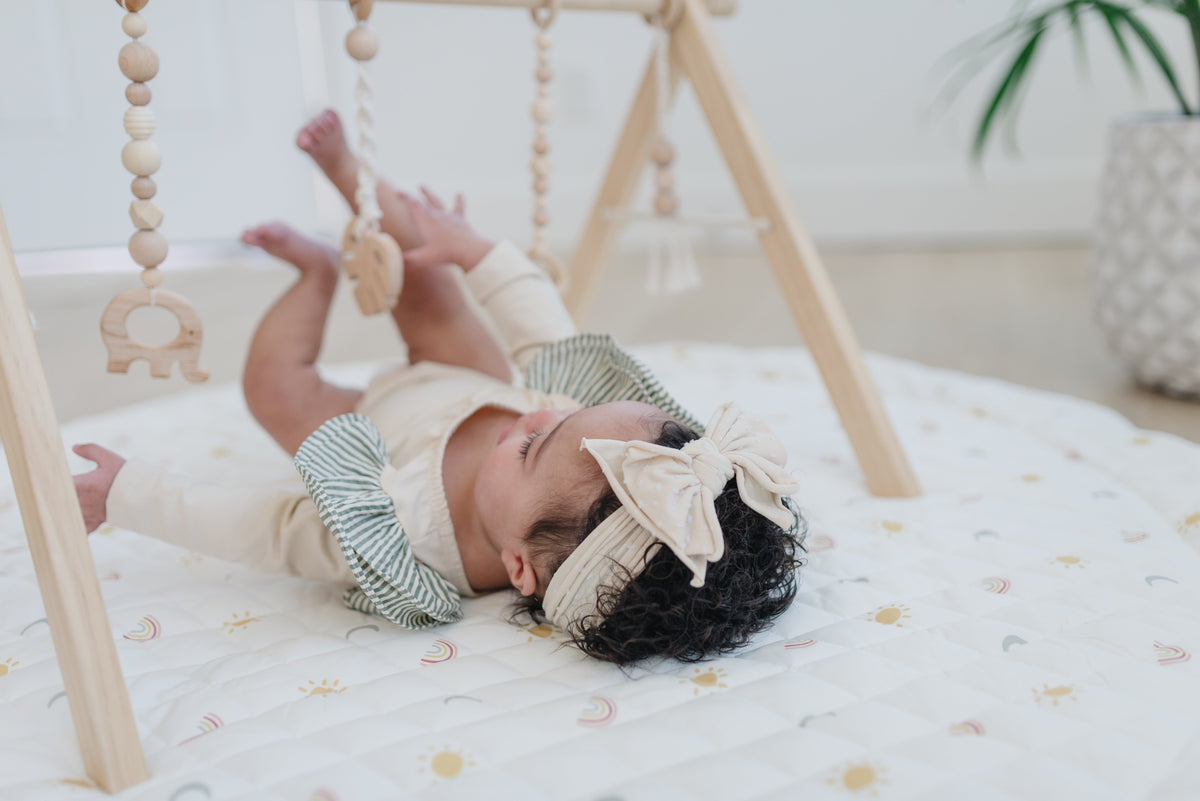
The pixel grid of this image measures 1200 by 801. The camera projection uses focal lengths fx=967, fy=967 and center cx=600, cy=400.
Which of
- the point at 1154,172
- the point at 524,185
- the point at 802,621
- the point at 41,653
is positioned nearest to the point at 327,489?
the point at 41,653

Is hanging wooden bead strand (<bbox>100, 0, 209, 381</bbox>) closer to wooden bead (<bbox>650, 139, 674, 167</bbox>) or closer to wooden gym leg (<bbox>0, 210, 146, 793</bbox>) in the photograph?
wooden gym leg (<bbox>0, 210, 146, 793</bbox>)

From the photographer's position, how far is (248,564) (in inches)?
32.6

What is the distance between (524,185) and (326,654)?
7.37 feet

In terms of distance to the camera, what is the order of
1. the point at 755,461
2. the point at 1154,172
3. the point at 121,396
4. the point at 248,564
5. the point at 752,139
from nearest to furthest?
the point at 755,461, the point at 248,564, the point at 752,139, the point at 1154,172, the point at 121,396

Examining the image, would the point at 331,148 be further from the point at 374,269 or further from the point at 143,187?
the point at 143,187

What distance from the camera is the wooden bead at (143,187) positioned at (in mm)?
782

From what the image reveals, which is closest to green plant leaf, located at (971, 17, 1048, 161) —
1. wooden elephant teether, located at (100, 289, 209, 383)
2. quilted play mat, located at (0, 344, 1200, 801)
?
quilted play mat, located at (0, 344, 1200, 801)

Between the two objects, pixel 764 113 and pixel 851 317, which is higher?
pixel 764 113

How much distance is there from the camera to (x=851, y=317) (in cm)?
216

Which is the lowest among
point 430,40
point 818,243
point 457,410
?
point 818,243

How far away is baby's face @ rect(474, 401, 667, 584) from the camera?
2.39 feet

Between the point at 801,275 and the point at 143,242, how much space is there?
650 millimetres

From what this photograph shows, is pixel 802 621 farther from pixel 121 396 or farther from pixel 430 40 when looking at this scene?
pixel 430 40

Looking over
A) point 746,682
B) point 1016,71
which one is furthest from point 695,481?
point 1016,71
